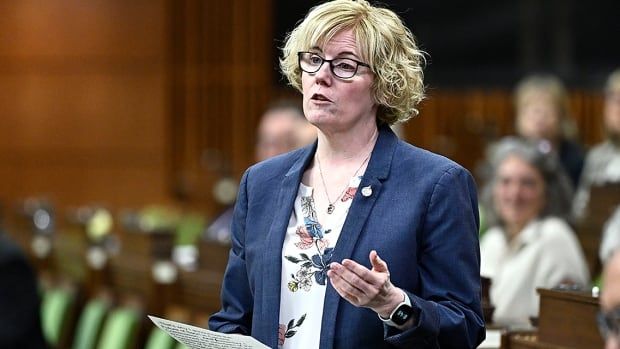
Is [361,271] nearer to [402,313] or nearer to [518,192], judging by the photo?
[402,313]

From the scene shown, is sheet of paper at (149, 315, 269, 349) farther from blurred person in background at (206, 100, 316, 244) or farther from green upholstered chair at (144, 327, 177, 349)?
blurred person in background at (206, 100, 316, 244)

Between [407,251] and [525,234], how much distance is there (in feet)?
9.71

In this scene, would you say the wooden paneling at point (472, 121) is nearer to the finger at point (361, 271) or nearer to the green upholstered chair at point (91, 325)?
the green upholstered chair at point (91, 325)

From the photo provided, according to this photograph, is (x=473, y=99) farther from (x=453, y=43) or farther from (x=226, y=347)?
(x=226, y=347)

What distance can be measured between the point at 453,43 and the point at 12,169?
192 inches

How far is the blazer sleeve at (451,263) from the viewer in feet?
9.19

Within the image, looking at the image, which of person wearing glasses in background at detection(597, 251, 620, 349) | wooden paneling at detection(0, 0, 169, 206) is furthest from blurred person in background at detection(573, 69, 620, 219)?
wooden paneling at detection(0, 0, 169, 206)

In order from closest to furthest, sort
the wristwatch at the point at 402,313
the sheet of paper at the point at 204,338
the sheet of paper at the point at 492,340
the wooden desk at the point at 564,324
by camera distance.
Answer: the wristwatch at the point at 402,313 < the sheet of paper at the point at 204,338 < the wooden desk at the point at 564,324 < the sheet of paper at the point at 492,340

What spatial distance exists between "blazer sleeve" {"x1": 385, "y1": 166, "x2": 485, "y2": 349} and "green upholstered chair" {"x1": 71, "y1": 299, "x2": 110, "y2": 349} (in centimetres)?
382

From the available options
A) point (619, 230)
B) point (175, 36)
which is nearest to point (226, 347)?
point (619, 230)

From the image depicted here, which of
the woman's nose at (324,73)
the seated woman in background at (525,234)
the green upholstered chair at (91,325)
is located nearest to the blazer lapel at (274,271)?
the woman's nose at (324,73)

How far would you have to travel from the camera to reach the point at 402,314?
2.66 meters

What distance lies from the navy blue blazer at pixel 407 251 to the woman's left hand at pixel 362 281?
Result: 15cm

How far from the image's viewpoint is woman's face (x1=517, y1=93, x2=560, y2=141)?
8.14 meters
